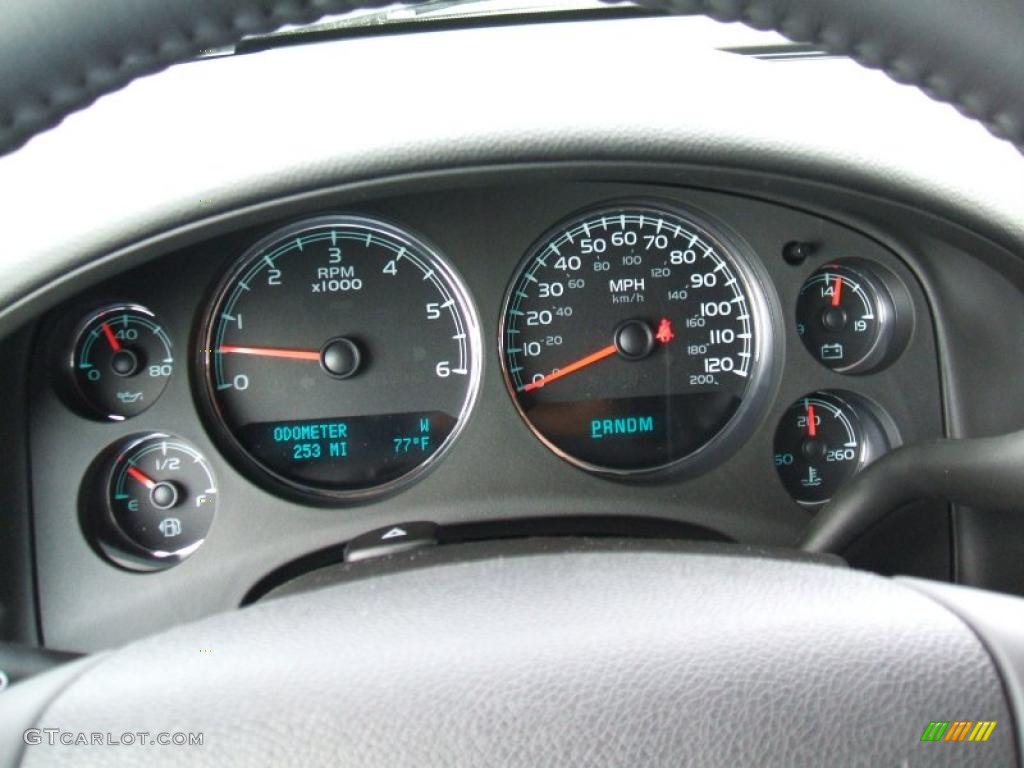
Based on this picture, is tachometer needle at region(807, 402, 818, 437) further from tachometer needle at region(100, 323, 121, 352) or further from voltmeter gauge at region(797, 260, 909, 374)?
tachometer needle at region(100, 323, 121, 352)

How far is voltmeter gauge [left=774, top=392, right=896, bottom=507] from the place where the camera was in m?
2.62

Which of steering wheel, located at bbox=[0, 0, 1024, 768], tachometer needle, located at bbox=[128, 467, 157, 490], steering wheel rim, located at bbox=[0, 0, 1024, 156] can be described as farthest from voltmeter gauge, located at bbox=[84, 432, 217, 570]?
steering wheel rim, located at bbox=[0, 0, 1024, 156]

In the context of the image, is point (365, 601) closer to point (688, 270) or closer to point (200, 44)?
point (200, 44)

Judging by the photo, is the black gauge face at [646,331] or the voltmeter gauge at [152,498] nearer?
the voltmeter gauge at [152,498]

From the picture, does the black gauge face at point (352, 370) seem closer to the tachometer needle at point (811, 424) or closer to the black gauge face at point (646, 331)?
the black gauge face at point (646, 331)

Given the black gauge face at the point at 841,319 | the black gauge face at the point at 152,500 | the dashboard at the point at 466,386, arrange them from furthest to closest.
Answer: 1. the black gauge face at the point at 841,319
2. the black gauge face at the point at 152,500
3. the dashboard at the point at 466,386

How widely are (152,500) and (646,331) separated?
125 centimetres

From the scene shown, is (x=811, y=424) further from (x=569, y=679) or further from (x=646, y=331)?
(x=569, y=679)

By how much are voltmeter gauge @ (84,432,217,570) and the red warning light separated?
114 cm

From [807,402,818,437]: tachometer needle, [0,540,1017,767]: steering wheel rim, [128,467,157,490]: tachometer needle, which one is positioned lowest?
[0,540,1017,767]: steering wheel rim

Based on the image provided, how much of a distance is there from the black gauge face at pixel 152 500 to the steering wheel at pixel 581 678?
1.13 metres

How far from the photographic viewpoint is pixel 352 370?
2.52 meters

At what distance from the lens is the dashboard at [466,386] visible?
2381 millimetres

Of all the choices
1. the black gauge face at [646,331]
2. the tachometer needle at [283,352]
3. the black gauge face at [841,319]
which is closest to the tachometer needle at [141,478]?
the tachometer needle at [283,352]
